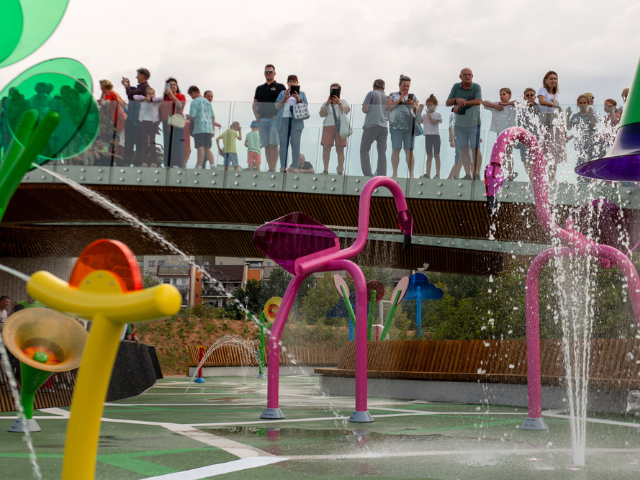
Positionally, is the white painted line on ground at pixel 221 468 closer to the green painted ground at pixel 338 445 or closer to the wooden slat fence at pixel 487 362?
the green painted ground at pixel 338 445

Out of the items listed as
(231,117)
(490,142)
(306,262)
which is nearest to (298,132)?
(231,117)

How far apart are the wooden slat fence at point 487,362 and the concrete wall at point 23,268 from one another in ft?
37.9

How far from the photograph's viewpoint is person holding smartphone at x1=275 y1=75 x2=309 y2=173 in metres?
14.2

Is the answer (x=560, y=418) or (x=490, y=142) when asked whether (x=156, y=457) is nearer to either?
(x=560, y=418)

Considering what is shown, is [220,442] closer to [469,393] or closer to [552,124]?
[469,393]

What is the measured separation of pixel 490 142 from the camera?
13.9m

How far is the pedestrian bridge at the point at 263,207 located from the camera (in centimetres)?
1467

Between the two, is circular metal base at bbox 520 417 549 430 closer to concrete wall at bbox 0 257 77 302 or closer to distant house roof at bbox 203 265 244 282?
concrete wall at bbox 0 257 77 302

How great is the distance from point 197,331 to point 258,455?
91.9 ft

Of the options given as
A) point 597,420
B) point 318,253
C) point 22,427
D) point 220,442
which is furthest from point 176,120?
point 597,420

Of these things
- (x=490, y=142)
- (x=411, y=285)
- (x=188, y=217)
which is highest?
(x=490, y=142)

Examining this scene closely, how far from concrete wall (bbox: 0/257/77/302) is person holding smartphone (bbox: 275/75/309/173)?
9.11 m

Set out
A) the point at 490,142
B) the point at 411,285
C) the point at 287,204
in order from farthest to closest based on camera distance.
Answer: the point at 411,285 → the point at 287,204 → the point at 490,142

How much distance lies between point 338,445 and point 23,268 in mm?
19088
